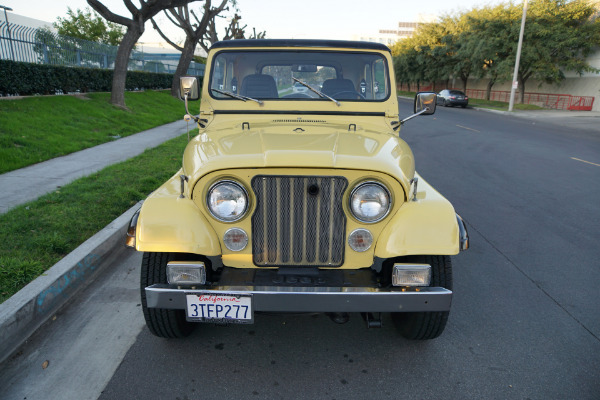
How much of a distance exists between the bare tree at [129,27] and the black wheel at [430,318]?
1394cm

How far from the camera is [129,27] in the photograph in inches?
589

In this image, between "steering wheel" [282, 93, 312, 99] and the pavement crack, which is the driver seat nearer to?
"steering wheel" [282, 93, 312, 99]

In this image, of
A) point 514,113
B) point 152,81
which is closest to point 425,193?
point 152,81

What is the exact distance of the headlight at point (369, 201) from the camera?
94.2 inches

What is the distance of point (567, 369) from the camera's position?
2670 millimetres

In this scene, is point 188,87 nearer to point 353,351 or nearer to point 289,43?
point 289,43

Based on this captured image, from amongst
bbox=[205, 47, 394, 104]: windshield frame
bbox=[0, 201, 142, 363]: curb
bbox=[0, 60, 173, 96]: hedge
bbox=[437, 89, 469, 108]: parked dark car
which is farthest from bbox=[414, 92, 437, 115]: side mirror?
bbox=[437, 89, 469, 108]: parked dark car

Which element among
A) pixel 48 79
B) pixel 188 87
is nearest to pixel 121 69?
pixel 48 79

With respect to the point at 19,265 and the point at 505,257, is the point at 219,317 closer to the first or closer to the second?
the point at 19,265

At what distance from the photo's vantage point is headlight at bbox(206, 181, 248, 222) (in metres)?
2.37

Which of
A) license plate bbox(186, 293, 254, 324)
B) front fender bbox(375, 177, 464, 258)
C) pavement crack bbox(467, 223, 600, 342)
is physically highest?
front fender bbox(375, 177, 464, 258)

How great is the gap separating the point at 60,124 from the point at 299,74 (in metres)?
8.37

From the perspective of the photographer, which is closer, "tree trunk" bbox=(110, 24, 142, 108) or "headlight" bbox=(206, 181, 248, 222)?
"headlight" bbox=(206, 181, 248, 222)

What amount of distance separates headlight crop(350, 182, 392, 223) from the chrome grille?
0.07 metres
